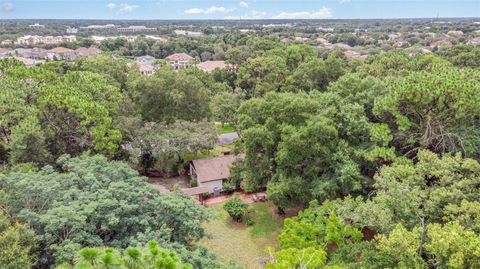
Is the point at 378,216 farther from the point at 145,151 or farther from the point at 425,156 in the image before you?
the point at 145,151

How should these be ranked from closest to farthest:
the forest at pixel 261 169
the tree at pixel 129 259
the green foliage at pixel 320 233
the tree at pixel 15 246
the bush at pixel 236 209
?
the tree at pixel 129 259
the tree at pixel 15 246
the forest at pixel 261 169
the green foliage at pixel 320 233
the bush at pixel 236 209

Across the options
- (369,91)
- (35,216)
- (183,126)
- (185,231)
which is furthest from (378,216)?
(183,126)

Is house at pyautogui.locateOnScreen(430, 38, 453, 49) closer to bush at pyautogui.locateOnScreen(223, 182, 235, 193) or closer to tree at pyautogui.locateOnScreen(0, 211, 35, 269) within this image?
bush at pyautogui.locateOnScreen(223, 182, 235, 193)

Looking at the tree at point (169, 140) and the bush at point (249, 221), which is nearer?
the bush at point (249, 221)

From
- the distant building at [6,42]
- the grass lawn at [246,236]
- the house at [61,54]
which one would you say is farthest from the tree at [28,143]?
the distant building at [6,42]

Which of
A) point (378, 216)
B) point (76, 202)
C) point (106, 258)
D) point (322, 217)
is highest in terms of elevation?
point (106, 258)

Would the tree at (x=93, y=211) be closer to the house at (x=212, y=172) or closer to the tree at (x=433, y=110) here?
the tree at (x=433, y=110)

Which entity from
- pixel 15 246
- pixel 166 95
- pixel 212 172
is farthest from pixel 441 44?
pixel 15 246

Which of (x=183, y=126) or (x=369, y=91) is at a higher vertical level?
(x=369, y=91)

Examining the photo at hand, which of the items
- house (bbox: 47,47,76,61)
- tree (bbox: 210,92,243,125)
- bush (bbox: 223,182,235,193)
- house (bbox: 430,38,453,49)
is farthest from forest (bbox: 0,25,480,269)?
house (bbox: 430,38,453,49)
